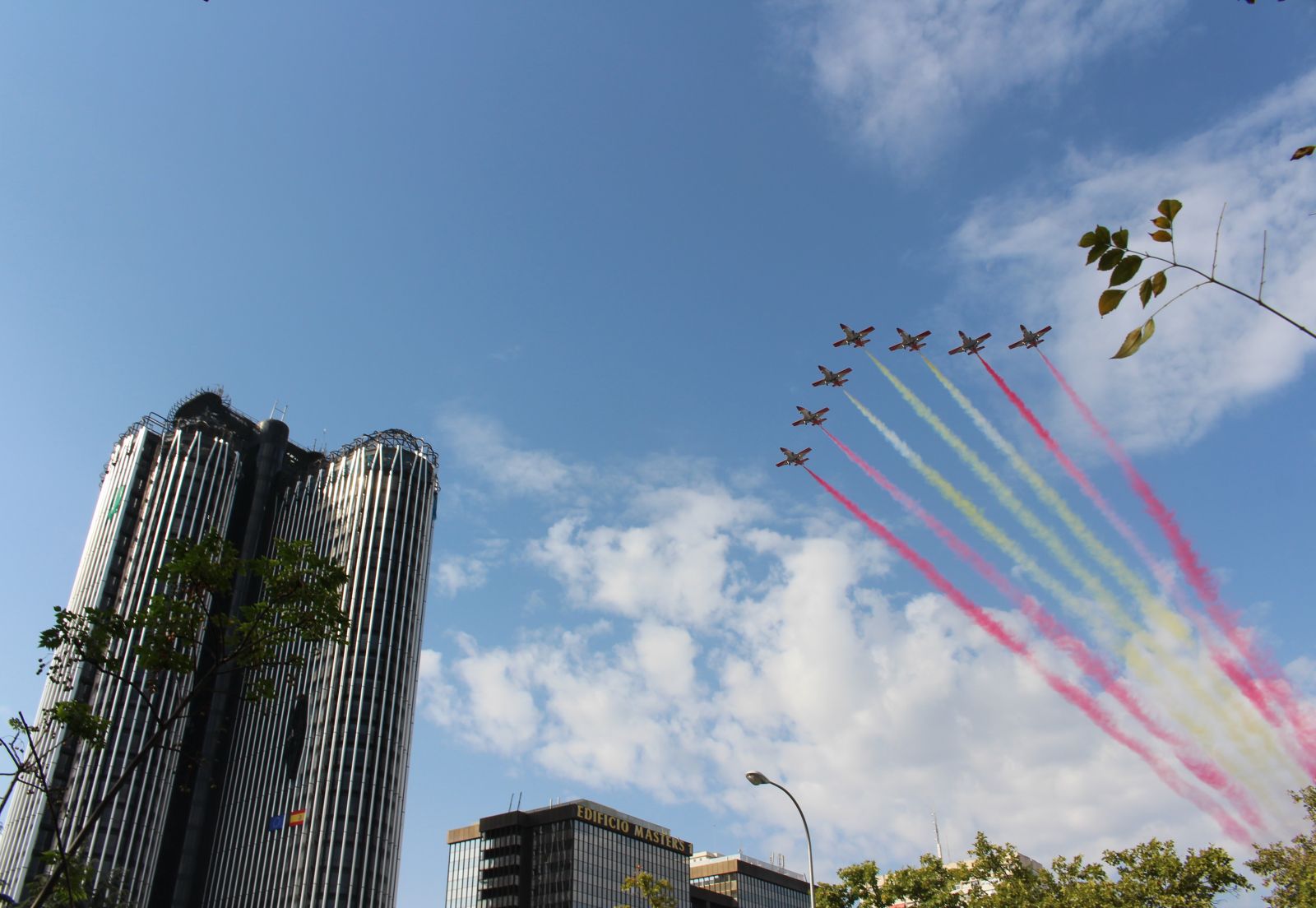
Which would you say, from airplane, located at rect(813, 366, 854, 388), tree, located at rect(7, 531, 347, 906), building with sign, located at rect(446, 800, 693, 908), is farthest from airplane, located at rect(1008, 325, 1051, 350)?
building with sign, located at rect(446, 800, 693, 908)

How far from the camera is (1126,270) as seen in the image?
25.3ft

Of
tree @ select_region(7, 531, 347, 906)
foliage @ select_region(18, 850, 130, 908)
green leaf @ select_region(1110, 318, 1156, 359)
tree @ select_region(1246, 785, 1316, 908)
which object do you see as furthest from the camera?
tree @ select_region(1246, 785, 1316, 908)

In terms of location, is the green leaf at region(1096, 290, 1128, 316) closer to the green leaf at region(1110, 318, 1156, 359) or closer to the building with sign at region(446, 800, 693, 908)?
the green leaf at region(1110, 318, 1156, 359)

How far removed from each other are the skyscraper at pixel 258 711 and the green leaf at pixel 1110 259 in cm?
13960

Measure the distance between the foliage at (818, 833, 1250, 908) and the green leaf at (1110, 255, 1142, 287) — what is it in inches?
2830

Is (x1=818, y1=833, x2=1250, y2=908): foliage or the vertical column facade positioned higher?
the vertical column facade

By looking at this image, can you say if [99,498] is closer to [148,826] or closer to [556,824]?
[148,826]

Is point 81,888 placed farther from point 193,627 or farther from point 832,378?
point 832,378

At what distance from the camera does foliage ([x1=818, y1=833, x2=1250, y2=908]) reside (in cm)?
6562

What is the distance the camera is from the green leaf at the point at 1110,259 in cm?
772

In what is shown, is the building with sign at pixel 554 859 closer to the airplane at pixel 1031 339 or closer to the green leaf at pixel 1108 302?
the airplane at pixel 1031 339

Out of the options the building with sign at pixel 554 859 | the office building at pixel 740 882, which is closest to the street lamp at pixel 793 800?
the building with sign at pixel 554 859

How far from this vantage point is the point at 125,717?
137125 mm

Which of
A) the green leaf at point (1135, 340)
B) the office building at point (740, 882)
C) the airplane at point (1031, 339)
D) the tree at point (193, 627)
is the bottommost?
the green leaf at point (1135, 340)
